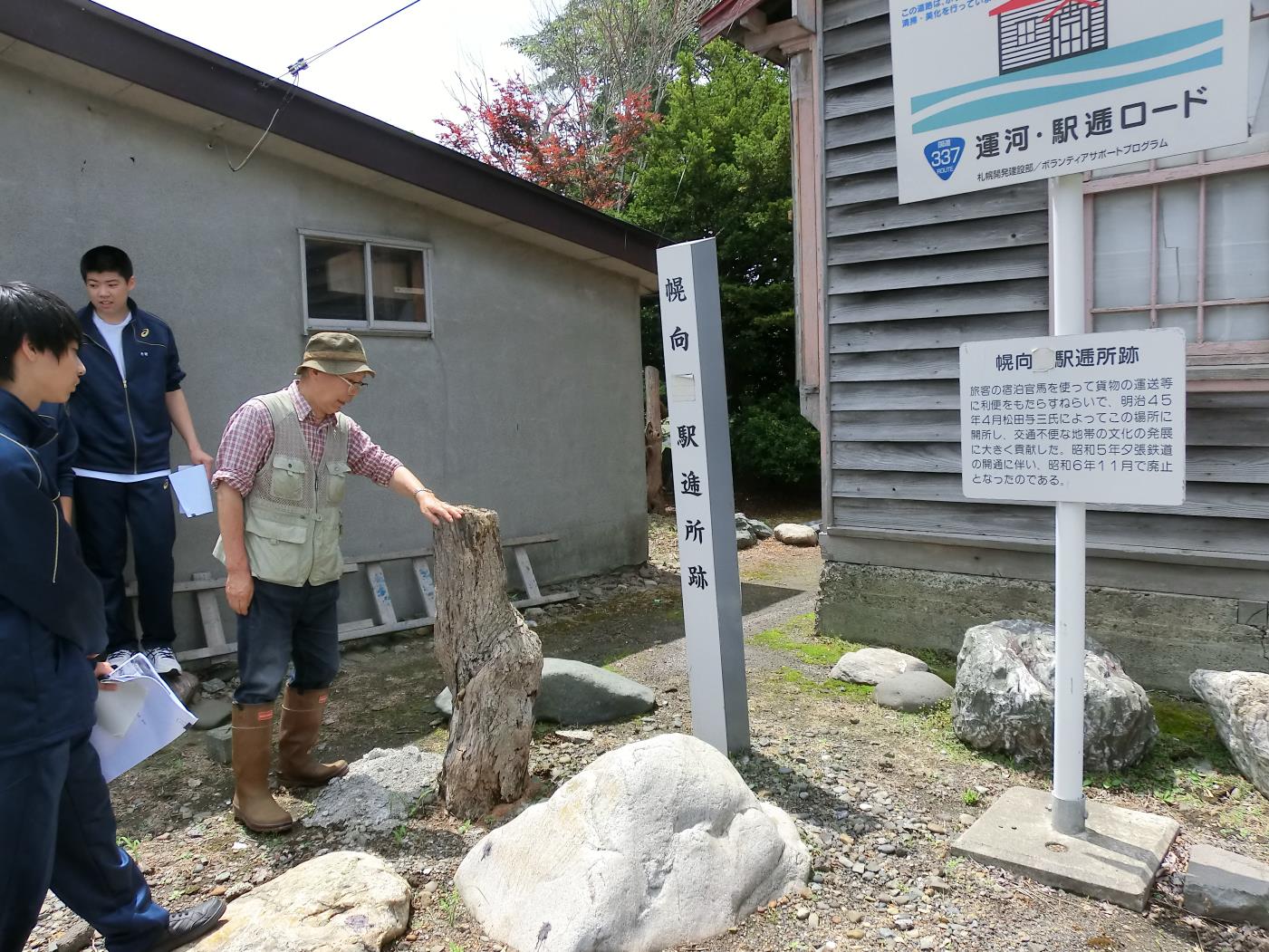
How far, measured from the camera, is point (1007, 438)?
11.3 feet

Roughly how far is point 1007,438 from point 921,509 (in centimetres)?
269

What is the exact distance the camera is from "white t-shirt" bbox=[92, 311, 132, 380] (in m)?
5.18

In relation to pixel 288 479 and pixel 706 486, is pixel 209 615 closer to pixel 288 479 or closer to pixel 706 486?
pixel 288 479

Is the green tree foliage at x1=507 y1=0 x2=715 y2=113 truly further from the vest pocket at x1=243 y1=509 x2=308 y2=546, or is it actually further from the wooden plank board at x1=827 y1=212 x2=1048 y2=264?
the vest pocket at x1=243 y1=509 x2=308 y2=546

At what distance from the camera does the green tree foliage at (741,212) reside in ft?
53.1

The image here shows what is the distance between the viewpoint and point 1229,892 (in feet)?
9.83

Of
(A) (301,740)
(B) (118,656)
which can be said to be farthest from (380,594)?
(A) (301,740)

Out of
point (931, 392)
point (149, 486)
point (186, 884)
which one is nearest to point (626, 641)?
point (931, 392)

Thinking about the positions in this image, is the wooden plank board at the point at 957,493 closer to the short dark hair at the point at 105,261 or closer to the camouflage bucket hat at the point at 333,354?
the camouflage bucket hat at the point at 333,354

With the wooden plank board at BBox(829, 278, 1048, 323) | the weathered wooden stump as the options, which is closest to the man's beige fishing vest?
the weathered wooden stump

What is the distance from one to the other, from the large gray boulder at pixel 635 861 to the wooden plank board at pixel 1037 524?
310cm

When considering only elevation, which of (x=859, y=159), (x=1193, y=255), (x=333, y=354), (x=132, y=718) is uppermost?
(x=859, y=159)

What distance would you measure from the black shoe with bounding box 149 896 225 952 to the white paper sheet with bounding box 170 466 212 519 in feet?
8.72

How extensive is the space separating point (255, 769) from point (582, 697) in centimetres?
176
